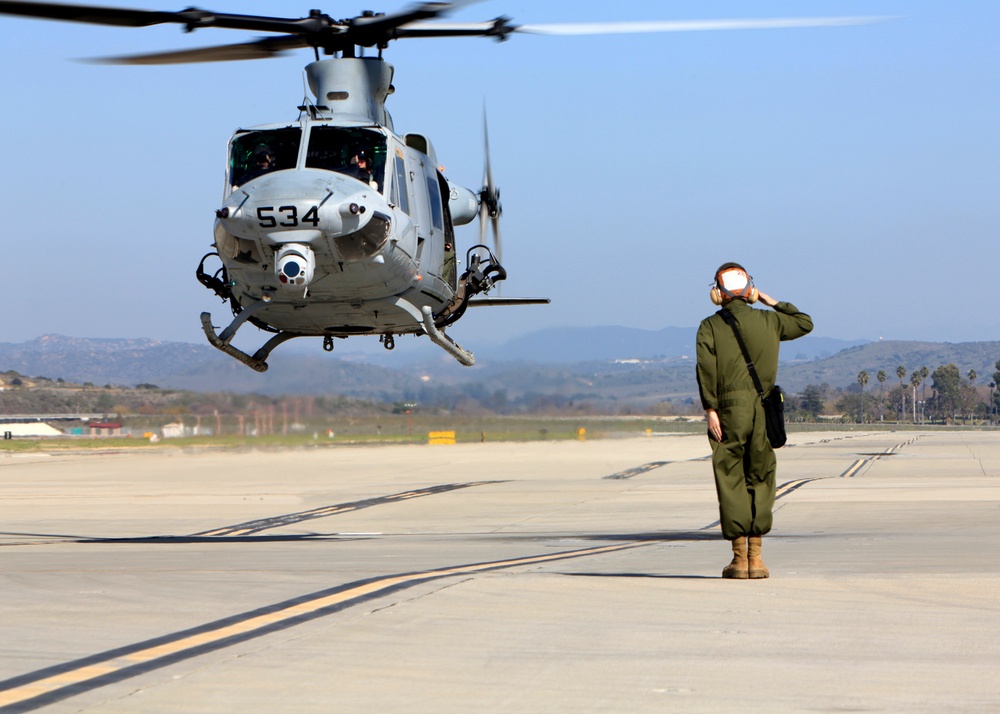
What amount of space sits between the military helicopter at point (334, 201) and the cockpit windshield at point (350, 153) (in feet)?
0.06

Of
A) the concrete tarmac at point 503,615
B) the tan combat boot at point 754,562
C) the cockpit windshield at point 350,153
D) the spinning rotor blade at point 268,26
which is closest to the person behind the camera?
the concrete tarmac at point 503,615

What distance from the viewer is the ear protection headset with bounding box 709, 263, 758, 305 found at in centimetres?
909

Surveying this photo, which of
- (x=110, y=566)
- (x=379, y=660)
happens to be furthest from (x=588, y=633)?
(x=110, y=566)

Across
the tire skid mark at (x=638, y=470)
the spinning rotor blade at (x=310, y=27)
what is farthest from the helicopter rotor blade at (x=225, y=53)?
the tire skid mark at (x=638, y=470)

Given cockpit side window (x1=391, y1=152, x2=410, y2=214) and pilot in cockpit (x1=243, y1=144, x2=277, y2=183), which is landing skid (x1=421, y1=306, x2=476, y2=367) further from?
pilot in cockpit (x1=243, y1=144, x2=277, y2=183)

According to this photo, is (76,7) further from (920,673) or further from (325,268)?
(920,673)

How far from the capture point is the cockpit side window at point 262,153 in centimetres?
1766

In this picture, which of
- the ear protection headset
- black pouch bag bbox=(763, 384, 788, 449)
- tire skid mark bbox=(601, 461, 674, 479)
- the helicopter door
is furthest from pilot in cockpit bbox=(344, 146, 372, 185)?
tire skid mark bbox=(601, 461, 674, 479)

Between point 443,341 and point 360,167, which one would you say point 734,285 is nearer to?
point 360,167

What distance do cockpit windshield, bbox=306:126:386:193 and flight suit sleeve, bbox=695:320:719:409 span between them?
955 cm

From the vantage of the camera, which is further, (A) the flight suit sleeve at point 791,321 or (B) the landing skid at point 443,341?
(B) the landing skid at point 443,341

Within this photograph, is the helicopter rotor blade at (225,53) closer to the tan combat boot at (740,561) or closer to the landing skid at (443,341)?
the landing skid at (443,341)

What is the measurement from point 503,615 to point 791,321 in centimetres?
334

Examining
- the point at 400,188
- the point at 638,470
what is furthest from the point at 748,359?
the point at 638,470
